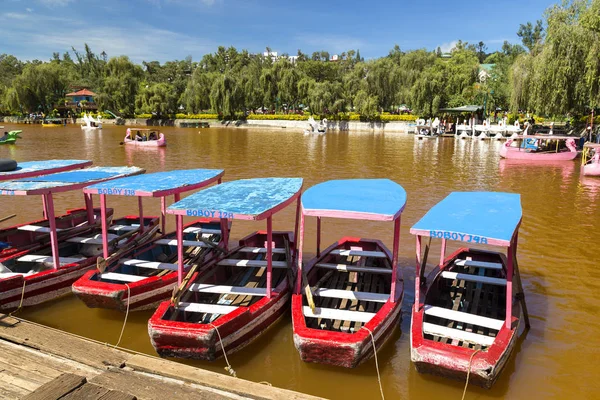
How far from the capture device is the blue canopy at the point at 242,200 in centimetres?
574

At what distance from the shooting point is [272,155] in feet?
91.9

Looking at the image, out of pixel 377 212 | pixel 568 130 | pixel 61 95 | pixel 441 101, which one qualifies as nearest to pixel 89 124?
pixel 61 95

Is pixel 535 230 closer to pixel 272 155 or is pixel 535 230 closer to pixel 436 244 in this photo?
pixel 436 244

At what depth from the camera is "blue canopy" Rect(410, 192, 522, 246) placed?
5.16m

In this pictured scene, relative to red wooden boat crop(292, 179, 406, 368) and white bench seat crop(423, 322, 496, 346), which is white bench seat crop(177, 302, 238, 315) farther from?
white bench seat crop(423, 322, 496, 346)

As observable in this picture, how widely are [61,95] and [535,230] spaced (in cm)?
8102

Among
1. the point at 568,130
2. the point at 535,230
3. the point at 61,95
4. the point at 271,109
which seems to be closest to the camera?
the point at 535,230

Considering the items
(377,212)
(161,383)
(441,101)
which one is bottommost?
(161,383)

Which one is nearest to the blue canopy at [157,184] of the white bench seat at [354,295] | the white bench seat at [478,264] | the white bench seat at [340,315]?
the white bench seat at [354,295]

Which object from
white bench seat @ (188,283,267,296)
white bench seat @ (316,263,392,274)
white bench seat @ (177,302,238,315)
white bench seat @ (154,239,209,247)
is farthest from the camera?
white bench seat @ (154,239,209,247)

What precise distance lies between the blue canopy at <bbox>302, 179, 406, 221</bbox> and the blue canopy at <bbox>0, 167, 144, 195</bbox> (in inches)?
176

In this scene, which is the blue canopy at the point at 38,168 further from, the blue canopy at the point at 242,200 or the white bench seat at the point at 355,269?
the white bench seat at the point at 355,269

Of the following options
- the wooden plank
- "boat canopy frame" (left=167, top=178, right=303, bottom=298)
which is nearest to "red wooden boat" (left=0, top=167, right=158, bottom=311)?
"boat canopy frame" (left=167, top=178, right=303, bottom=298)

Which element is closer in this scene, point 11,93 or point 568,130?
point 568,130
